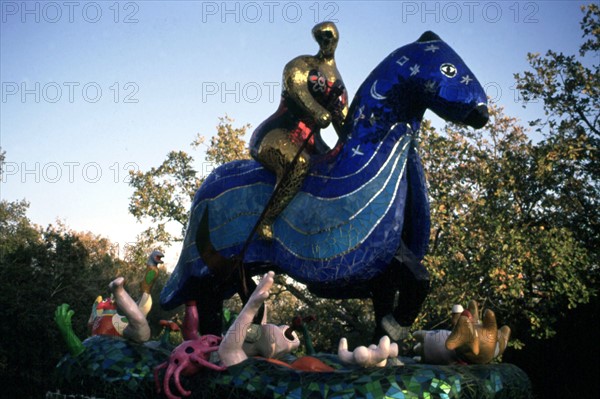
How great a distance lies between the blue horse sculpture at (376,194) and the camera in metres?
4.93

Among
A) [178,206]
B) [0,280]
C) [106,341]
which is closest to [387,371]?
[106,341]

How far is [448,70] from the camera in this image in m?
5.12

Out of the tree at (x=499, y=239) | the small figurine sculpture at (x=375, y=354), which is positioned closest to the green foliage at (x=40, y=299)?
the tree at (x=499, y=239)

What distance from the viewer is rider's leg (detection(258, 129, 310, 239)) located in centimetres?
546

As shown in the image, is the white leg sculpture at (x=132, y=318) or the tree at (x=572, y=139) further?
the tree at (x=572, y=139)

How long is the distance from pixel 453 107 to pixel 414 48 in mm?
616

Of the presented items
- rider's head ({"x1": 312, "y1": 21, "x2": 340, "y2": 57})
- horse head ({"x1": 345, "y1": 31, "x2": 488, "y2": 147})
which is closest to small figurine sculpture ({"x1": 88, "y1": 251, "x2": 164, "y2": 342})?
horse head ({"x1": 345, "y1": 31, "x2": 488, "y2": 147})

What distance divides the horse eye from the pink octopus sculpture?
8.75 feet

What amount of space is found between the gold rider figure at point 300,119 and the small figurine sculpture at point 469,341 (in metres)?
1.63

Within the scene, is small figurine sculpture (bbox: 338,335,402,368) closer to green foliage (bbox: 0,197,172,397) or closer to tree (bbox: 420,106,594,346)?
tree (bbox: 420,106,594,346)

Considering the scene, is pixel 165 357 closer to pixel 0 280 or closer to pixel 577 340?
pixel 577 340

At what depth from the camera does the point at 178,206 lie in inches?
601

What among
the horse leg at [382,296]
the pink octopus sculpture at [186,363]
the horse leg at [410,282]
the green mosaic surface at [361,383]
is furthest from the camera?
the horse leg at [382,296]

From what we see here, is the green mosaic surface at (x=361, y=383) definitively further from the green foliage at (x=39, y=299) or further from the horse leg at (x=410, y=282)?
the green foliage at (x=39, y=299)
